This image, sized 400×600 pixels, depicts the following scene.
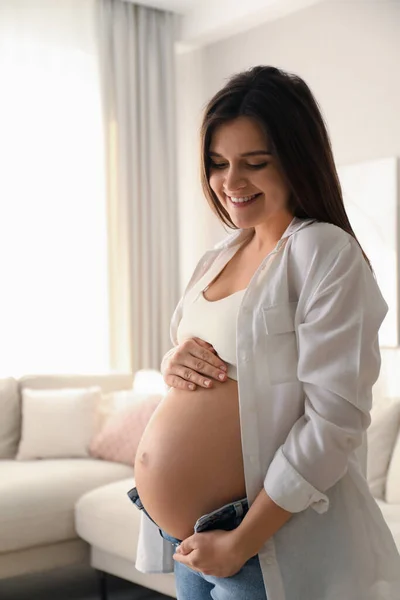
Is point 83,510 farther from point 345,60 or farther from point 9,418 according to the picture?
point 345,60

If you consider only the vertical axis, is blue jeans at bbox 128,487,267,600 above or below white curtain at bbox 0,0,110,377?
below

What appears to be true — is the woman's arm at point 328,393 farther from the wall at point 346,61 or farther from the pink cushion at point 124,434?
the wall at point 346,61

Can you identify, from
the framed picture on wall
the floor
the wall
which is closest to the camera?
the floor

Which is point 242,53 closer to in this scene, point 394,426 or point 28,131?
point 28,131

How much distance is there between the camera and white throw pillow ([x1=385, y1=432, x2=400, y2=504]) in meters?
2.86

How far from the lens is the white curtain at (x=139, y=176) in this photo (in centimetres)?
482

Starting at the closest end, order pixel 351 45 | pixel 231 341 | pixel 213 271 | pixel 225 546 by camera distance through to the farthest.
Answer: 1. pixel 225 546
2. pixel 231 341
3. pixel 213 271
4. pixel 351 45

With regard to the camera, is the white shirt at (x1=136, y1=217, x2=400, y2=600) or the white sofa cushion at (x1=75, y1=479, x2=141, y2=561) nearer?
the white shirt at (x1=136, y1=217, x2=400, y2=600)

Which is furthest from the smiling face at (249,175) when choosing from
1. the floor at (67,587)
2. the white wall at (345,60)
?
the white wall at (345,60)

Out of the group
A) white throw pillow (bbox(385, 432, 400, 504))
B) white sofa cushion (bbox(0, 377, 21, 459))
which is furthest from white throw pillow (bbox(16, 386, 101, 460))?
white throw pillow (bbox(385, 432, 400, 504))

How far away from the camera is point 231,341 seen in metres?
1.33

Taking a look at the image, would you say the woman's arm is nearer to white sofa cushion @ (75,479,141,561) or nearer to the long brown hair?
the long brown hair

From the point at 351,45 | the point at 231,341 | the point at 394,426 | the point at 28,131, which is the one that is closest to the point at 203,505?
the point at 231,341

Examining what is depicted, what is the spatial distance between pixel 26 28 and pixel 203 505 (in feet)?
12.6
